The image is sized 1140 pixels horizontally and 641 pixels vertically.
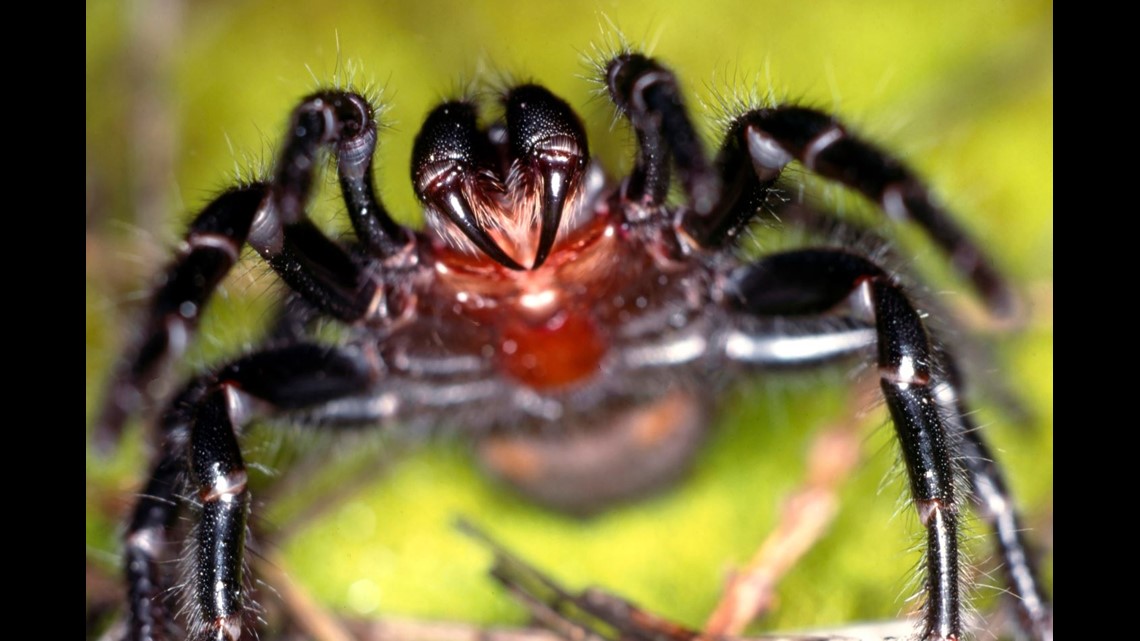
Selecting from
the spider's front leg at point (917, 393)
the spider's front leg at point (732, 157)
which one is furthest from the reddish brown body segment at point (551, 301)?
the spider's front leg at point (917, 393)

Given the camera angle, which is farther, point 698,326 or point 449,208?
point 698,326

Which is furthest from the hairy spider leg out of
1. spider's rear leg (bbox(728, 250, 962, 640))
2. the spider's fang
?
the spider's fang

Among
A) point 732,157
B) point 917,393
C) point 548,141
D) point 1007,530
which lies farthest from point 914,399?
point 548,141

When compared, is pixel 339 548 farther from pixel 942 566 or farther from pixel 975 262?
pixel 975 262

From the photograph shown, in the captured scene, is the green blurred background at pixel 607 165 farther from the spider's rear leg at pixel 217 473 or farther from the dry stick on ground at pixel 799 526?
the spider's rear leg at pixel 217 473

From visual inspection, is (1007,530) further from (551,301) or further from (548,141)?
(548,141)
